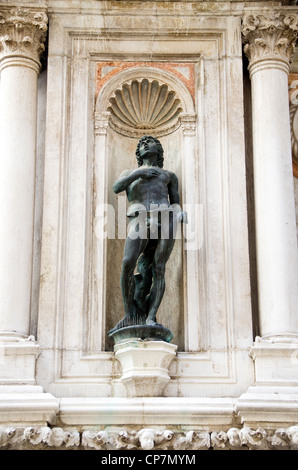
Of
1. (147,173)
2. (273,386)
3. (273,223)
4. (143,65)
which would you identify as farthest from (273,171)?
(273,386)

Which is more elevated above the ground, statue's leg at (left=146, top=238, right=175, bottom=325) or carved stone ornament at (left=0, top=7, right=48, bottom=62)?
carved stone ornament at (left=0, top=7, right=48, bottom=62)

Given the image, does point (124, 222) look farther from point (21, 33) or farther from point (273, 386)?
point (273, 386)

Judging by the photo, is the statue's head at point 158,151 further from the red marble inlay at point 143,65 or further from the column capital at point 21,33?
the column capital at point 21,33

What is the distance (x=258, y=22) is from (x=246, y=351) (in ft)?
12.6

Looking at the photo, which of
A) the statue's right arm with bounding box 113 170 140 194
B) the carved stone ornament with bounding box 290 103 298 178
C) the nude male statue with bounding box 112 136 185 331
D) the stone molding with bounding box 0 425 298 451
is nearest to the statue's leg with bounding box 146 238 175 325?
the nude male statue with bounding box 112 136 185 331

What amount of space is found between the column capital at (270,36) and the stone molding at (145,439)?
4.33 m

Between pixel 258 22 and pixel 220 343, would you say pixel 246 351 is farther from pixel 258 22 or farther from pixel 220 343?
pixel 258 22

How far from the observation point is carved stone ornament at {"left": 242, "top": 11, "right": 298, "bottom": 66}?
12086 millimetres

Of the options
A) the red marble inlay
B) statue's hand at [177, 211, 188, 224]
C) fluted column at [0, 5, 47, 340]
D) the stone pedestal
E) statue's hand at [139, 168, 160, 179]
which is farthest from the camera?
the red marble inlay

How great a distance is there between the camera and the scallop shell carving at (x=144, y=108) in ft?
40.6

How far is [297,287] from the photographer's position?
443 inches

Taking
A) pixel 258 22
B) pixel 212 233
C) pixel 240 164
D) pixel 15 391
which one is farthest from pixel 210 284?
pixel 258 22

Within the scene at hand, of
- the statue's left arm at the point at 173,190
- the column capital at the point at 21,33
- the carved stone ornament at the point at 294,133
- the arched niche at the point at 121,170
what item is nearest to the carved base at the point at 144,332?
the arched niche at the point at 121,170

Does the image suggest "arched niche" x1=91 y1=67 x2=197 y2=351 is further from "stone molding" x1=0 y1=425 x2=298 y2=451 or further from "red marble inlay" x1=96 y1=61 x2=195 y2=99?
"stone molding" x1=0 y1=425 x2=298 y2=451
